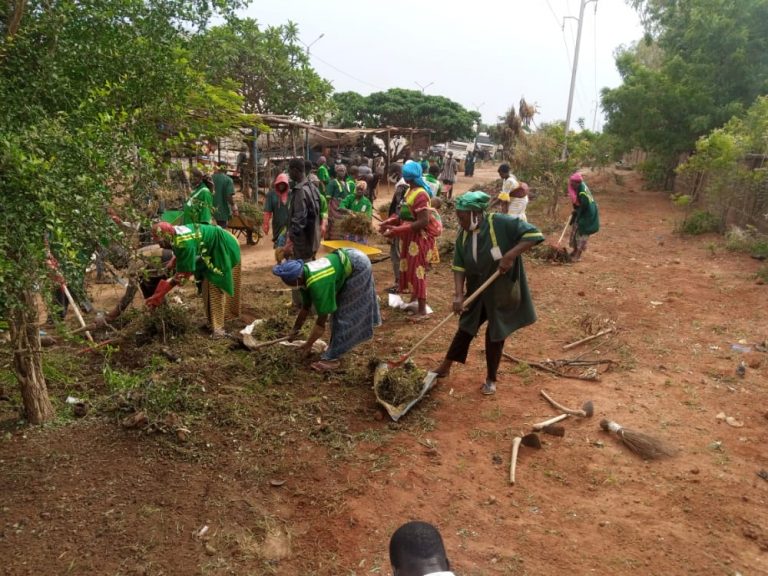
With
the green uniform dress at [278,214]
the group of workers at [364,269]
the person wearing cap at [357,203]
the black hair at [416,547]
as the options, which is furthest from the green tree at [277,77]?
the black hair at [416,547]

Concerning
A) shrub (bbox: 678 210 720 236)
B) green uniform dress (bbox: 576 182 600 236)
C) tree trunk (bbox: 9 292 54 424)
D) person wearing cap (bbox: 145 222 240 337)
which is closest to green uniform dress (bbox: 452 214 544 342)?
person wearing cap (bbox: 145 222 240 337)

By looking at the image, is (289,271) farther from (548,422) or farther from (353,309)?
(548,422)

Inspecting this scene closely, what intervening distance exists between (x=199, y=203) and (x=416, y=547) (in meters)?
2.94

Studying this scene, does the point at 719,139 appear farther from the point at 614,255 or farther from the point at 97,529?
the point at 97,529

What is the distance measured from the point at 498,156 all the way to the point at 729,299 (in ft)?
100

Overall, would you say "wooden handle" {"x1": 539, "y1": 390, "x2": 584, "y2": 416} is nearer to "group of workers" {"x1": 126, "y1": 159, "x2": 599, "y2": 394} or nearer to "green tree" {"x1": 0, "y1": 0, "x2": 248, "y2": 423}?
"group of workers" {"x1": 126, "y1": 159, "x2": 599, "y2": 394}

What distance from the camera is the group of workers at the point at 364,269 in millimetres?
4285

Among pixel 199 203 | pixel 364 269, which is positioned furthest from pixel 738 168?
pixel 199 203

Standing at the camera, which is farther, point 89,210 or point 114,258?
point 114,258

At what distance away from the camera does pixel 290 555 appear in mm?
2943

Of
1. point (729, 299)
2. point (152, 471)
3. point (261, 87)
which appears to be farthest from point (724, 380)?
point (261, 87)

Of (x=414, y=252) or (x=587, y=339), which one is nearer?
(x=587, y=339)

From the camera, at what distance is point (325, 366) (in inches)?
194

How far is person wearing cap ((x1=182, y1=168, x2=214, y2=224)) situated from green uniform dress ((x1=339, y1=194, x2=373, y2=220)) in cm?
258
